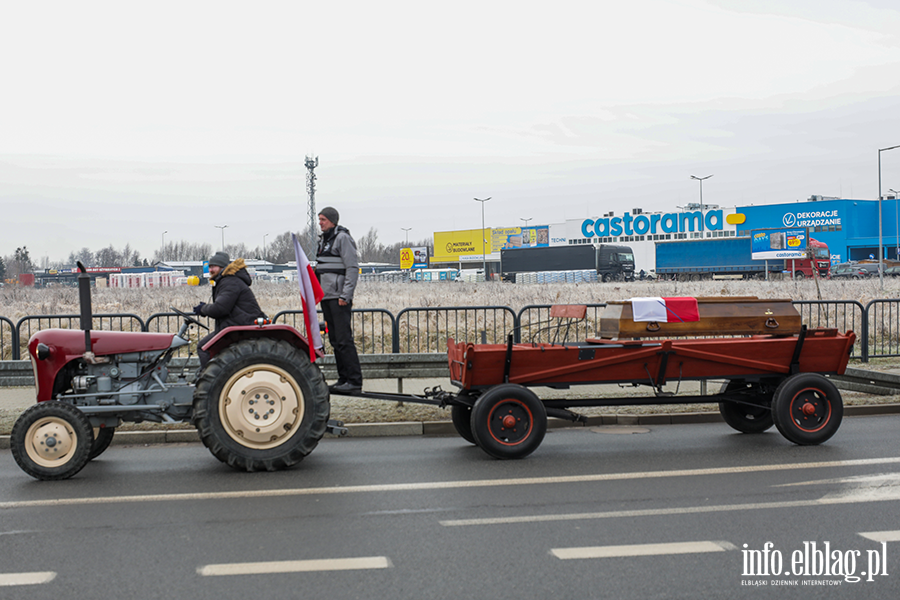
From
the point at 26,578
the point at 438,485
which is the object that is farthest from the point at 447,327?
the point at 26,578

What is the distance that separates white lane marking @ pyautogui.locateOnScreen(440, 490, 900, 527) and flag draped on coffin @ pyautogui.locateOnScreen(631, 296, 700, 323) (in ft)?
8.10

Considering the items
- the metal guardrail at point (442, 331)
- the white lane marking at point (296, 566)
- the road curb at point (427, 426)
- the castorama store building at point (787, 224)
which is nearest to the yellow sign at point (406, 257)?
the castorama store building at point (787, 224)

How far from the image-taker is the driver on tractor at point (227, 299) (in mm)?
7973

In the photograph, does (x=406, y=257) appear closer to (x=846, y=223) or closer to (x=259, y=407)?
(x=846, y=223)

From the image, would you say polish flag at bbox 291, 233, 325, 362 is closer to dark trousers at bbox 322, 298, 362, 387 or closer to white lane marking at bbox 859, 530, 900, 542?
dark trousers at bbox 322, 298, 362, 387

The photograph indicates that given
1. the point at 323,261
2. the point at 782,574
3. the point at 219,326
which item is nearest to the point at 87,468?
the point at 219,326

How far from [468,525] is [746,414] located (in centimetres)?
472

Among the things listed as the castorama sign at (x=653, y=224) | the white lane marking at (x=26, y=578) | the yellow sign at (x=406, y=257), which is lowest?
the white lane marking at (x=26, y=578)

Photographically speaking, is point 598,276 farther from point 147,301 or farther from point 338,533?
point 338,533

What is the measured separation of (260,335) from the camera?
7.59 meters

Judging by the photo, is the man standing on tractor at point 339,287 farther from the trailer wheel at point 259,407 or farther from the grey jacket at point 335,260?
the trailer wheel at point 259,407

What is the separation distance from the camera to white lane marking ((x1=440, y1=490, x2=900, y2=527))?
561 cm

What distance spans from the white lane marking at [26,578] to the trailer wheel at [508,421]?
12.8 feet

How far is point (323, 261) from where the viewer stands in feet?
28.5
